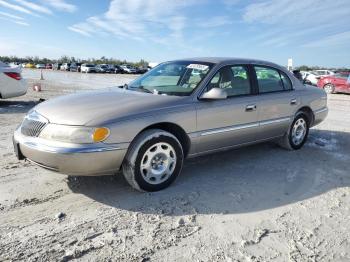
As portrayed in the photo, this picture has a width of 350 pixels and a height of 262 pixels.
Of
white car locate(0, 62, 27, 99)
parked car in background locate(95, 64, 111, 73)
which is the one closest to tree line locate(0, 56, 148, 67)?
parked car in background locate(95, 64, 111, 73)

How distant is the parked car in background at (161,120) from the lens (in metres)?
3.74

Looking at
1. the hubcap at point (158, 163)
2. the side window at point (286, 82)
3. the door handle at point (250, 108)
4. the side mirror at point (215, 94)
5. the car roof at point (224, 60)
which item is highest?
the car roof at point (224, 60)

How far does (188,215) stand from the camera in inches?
145

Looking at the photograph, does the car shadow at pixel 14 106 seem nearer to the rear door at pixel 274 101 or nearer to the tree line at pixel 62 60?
the rear door at pixel 274 101

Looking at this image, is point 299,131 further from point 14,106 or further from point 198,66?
point 14,106

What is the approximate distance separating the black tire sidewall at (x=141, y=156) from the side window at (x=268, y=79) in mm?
1885

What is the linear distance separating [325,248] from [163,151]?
1.96m

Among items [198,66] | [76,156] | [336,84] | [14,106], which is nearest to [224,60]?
[198,66]

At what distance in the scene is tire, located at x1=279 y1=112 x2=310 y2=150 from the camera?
244 inches

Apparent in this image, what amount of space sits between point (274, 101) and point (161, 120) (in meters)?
2.28

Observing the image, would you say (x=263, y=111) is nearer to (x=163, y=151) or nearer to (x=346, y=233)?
(x=163, y=151)

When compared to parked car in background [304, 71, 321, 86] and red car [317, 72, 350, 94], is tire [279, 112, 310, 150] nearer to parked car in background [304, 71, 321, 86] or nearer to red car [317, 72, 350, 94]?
red car [317, 72, 350, 94]

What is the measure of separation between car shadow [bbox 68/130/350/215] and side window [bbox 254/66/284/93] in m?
1.09

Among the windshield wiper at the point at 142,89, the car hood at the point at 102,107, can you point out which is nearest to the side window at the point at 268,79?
the car hood at the point at 102,107
